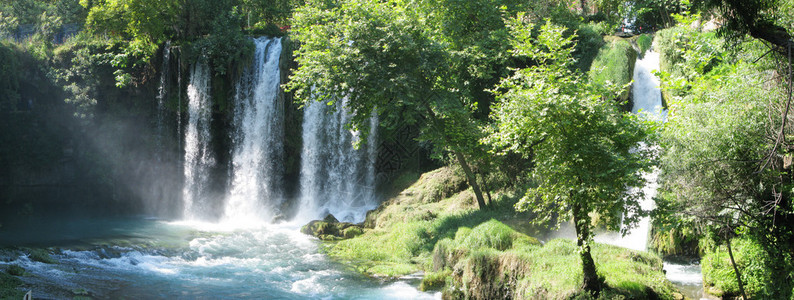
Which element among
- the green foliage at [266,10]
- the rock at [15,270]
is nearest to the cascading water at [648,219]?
the rock at [15,270]

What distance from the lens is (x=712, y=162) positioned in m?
8.88

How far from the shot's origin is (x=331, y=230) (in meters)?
19.1

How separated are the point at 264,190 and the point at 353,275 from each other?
11772mm

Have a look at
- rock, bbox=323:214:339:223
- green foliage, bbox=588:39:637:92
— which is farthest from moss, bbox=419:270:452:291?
green foliage, bbox=588:39:637:92

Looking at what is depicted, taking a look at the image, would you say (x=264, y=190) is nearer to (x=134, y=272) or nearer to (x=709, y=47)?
(x=134, y=272)

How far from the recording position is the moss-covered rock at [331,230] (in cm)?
1864

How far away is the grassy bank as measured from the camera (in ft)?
32.0

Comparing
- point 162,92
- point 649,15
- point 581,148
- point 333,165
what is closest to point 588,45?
point 649,15

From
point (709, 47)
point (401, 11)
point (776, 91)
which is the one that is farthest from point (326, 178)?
point (776, 91)

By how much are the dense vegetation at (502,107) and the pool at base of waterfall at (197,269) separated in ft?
4.82

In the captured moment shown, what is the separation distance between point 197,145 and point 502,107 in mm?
19566

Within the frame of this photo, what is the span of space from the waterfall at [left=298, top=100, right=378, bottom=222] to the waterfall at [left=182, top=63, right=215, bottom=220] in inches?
199

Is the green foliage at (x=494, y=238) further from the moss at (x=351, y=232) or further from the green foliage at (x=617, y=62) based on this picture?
the green foliage at (x=617, y=62)

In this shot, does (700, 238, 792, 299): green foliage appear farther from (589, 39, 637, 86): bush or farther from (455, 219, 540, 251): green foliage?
(589, 39, 637, 86): bush
